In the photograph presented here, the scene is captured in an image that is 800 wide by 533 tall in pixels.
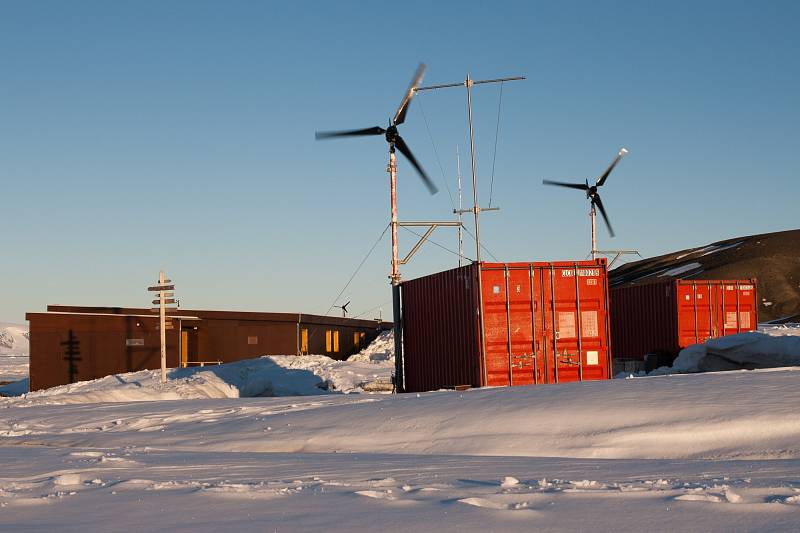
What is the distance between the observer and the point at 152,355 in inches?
1704

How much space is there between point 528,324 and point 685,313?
39.9 feet

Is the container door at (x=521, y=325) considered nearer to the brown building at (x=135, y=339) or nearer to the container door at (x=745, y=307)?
the container door at (x=745, y=307)

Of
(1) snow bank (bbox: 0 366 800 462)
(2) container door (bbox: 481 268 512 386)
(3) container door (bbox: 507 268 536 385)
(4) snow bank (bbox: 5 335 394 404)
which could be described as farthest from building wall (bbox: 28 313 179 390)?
(1) snow bank (bbox: 0 366 800 462)

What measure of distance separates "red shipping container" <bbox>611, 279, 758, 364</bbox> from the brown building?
21124 mm

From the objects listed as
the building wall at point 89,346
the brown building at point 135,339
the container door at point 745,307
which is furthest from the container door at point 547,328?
the building wall at point 89,346

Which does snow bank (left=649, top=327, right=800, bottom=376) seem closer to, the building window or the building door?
the building door

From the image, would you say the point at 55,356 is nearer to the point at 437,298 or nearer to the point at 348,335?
the point at 348,335

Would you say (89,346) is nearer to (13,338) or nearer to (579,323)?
(579,323)

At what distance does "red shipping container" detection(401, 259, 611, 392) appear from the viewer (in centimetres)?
2081

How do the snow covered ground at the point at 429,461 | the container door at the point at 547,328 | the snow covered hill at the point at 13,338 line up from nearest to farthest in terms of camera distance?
the snow covered ground at the point at 429,461, the container door at the point at 547,328, the snow covered hill at the point at 13,338

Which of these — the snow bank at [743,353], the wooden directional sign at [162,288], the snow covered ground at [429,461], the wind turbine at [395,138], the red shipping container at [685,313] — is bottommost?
the snow covered ground at [429,461]

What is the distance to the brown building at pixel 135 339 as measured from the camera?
41531 millimetres

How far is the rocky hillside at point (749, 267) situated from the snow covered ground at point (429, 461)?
8503 centimetres

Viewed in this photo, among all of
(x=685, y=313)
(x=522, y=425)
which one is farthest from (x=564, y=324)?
(x=685, y=313)
